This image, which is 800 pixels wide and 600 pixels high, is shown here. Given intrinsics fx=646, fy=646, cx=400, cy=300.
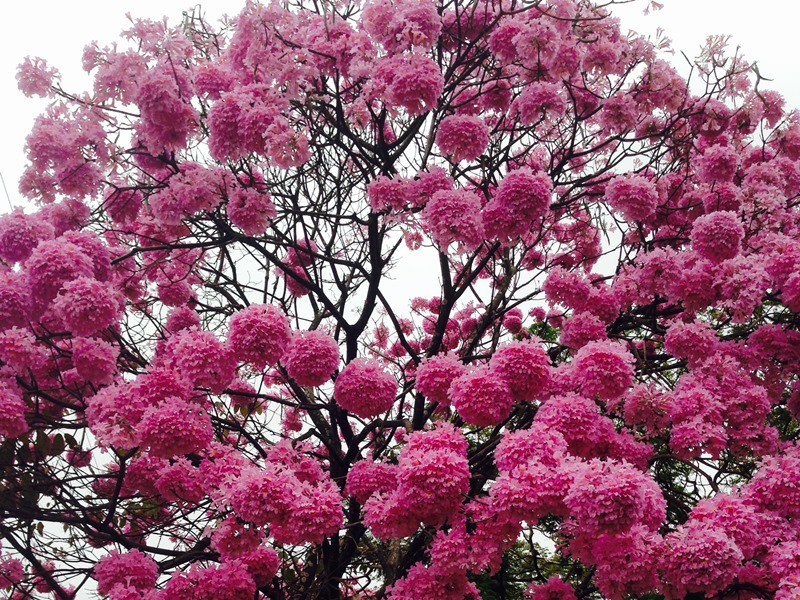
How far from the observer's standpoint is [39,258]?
3541mm

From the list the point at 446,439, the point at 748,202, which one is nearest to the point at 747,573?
the point at 446,439

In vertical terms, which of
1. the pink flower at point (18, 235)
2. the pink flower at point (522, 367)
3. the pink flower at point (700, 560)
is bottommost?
the pink flower at point (700, 560)

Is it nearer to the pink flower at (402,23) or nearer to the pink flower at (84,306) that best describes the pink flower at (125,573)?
the pink flower at (84,306)

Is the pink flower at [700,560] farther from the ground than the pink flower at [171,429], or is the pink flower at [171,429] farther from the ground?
the pink flower at [171,429]

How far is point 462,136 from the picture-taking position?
4.05 metres

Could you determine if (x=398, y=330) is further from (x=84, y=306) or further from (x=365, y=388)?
(x=84, y=306)

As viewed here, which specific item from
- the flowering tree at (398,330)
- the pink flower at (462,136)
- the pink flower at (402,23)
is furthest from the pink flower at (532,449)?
the pink flower at (402,23)

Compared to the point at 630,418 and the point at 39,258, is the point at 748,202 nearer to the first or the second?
the point at 630,418

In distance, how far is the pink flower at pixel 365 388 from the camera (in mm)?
3852

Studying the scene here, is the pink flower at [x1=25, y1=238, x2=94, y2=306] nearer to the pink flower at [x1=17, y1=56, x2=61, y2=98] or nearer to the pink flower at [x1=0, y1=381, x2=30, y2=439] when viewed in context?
the pink flower at [x1=0, y1=381, x2=30, y2=439]

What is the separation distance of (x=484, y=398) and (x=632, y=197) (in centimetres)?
186

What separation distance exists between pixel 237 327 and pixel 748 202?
3752 millimetres

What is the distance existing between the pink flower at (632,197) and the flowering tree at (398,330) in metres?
0.01

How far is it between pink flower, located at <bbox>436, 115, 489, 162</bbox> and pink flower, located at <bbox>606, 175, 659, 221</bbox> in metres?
0.94
